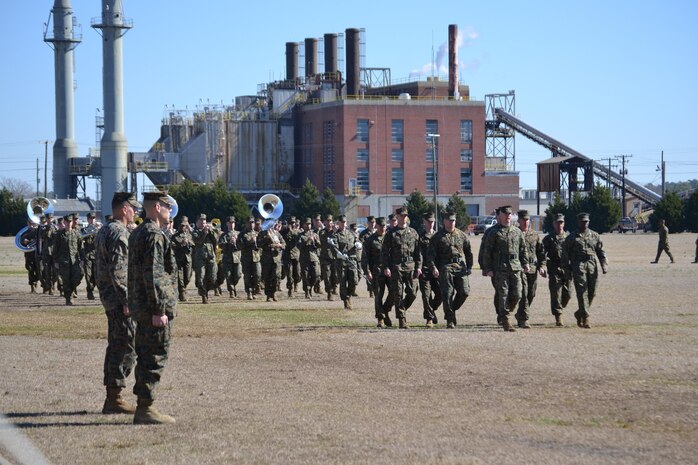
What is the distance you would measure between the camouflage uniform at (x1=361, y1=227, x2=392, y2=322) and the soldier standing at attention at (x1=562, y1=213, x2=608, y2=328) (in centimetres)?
323

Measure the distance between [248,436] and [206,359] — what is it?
604cm

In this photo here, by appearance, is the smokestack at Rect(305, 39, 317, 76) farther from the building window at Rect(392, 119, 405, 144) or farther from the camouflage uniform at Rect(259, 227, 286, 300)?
the camouflage uniform at Rect(259, 227, 286, 300)

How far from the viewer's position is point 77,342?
1866 cm

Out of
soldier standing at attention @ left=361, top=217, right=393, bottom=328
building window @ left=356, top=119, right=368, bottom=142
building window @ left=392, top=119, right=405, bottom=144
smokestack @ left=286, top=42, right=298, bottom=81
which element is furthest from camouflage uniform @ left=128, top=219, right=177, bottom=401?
smokestack @ left=286, top=42, right=298, bottom=81

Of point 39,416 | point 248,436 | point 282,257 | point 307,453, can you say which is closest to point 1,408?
point 39,416

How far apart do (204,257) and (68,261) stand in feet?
10.8

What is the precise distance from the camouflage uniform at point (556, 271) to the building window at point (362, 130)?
87626 millimetres

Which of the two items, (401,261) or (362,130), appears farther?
(362,130)

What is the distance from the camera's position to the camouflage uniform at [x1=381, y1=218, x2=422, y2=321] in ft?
67.4

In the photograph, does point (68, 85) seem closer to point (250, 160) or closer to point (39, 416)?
point (250, 160)

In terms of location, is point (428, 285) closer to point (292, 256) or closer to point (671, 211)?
point (292, 256)

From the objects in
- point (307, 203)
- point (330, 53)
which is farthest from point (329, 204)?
point (330, 53)

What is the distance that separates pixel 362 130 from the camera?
10894 cm

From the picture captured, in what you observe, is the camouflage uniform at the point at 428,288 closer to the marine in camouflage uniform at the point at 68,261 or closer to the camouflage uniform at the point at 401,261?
the camouflage uniform at the point at 401,261
